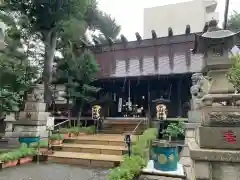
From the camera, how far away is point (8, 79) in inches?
435

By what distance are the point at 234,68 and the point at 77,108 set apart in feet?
46.6

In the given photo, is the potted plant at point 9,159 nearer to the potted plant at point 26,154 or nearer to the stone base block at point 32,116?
→ the potted plant at point 26,154

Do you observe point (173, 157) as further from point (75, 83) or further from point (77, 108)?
point (77, 108)

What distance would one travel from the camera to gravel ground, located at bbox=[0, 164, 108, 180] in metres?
6.14

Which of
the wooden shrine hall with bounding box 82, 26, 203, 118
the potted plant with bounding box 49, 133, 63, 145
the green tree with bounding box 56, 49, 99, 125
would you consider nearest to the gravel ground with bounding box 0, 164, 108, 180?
the potted plant with bounding box 49, 133, 63, 145

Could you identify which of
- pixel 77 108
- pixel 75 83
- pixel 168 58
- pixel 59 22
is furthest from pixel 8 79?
pixel 168 58

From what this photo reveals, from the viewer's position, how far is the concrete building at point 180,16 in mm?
29350

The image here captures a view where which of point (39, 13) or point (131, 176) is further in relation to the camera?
point (39, 13)

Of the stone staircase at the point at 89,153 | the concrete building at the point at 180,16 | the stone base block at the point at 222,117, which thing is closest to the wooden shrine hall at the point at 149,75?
the stone staircase at the point at 89,153

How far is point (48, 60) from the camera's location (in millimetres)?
14359

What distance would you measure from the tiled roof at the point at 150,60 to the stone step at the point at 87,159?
916 cm

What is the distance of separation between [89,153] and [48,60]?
312 inches

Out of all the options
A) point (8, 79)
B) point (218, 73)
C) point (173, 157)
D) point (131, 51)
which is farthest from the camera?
point (131, 51)

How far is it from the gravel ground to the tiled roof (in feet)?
34.3
